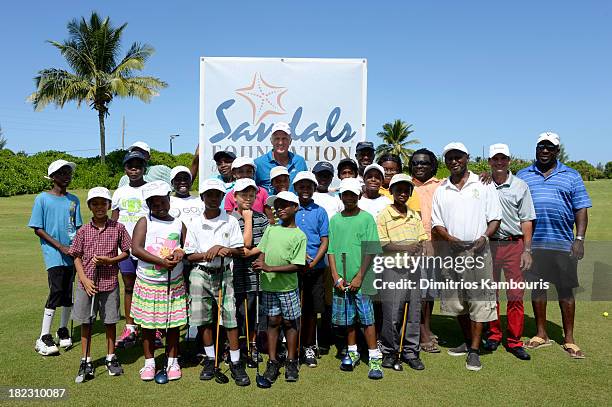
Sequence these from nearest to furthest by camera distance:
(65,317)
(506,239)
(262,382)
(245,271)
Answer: (262,382), (245,271), (506,239), (65,317)

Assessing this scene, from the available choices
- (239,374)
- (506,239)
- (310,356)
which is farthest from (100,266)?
(506,239)

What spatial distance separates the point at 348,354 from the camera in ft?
16.4

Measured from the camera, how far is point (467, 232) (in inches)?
202

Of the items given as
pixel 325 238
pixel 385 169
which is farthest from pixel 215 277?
pixel 385 169

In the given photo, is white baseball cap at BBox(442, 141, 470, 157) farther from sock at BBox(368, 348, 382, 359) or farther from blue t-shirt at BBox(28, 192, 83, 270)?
blue t-shirt at BBox(28, 192, 83, 270)

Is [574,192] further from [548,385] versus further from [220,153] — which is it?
[220,153]

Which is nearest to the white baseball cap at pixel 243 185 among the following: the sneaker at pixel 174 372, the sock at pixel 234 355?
the sock at pixel 234 355

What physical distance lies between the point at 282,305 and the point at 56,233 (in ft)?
8.27

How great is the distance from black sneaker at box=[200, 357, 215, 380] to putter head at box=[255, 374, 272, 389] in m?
0.44

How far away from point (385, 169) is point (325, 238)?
1.29 meters

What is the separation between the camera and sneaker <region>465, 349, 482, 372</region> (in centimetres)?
493

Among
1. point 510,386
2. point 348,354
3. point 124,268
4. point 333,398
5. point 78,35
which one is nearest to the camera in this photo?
point 333,398

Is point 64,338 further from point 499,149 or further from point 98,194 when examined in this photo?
point 499,149

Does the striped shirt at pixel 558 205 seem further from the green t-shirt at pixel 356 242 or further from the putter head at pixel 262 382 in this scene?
the putter head at pixel 262 382
